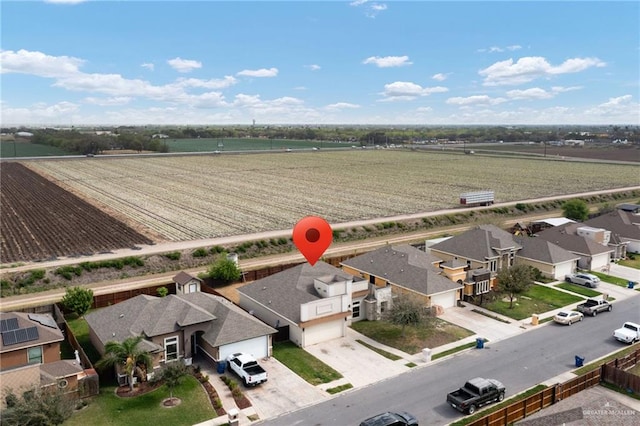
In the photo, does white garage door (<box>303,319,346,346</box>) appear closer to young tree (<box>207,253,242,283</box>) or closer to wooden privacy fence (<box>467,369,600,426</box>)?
wooden privacy fence (<box>467,369,600,426</box>)

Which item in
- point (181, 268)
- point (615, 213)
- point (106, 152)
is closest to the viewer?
point (181, 268)

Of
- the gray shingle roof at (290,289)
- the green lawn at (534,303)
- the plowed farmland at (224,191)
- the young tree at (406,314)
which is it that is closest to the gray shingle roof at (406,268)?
the green lawn at (534,303)

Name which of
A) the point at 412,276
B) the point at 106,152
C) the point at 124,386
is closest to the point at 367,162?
the point at 106,152

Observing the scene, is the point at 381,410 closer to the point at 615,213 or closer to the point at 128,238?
the point at 128,238

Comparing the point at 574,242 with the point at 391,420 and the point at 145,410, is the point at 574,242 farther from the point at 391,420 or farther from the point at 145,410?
the point at 145,410

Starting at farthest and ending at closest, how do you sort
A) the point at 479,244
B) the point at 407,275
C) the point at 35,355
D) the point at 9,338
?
the point at 479,244 < the point at 407,275 < the point at 35,355 < the point at 9,338

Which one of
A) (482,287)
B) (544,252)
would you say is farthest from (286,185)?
(482,287)
